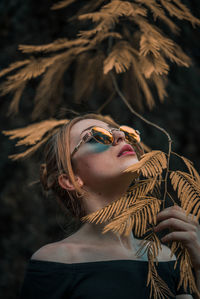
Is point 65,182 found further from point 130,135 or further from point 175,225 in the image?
point 175,225

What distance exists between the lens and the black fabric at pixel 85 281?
994 millimetres

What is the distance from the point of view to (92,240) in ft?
3.82

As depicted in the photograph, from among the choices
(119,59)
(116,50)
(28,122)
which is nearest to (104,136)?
(119,59)

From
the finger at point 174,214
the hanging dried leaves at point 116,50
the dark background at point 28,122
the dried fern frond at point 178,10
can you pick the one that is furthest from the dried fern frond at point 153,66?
the dark background at point 28,122

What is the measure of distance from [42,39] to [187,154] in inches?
62.9

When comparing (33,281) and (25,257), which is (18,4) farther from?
(33,281)

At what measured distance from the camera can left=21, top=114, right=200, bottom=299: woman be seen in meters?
0.99

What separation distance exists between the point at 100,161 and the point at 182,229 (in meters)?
0.37

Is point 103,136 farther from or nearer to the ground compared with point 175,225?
farther from the ground

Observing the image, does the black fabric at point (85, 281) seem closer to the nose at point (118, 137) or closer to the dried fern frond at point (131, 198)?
the dried fern frond at point (131, 198)

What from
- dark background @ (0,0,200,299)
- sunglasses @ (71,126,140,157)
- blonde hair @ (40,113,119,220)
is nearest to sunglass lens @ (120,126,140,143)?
sunglasses @ (71,126,140,157)

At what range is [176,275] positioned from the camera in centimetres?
120

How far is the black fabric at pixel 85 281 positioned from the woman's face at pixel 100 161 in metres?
0.30

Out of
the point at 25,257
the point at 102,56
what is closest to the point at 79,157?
the point at 102,56
